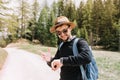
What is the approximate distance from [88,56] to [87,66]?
0.23 meters

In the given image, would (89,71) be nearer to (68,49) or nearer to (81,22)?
(68,49)

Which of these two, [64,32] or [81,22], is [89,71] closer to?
[64,32]

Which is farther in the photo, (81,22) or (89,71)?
(81,22)

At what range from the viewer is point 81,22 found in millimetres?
63125

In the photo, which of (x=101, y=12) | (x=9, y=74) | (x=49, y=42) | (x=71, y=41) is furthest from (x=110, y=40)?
(x=71, y=41)

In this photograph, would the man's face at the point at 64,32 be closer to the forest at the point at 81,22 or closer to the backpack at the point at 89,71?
the backpack at the point at 89,71

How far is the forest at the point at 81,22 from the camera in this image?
184ft

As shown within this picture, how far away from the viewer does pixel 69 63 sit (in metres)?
3.41

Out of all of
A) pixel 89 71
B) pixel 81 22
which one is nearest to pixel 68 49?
pixel 89 71

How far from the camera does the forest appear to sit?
5612 cm

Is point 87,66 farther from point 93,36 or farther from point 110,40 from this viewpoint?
point 93,36

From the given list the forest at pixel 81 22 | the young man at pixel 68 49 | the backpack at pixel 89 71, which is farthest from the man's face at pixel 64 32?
the forest at pixel 81 22

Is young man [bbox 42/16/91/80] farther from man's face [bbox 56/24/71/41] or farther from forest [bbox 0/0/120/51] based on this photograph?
forest [bbox 0/0/120/51]

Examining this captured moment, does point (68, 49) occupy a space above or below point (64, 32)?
below
